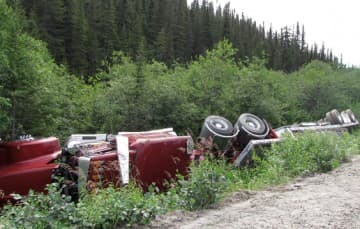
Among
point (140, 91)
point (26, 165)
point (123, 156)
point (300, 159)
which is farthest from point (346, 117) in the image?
point (26, 165)

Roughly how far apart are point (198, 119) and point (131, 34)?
56.6m

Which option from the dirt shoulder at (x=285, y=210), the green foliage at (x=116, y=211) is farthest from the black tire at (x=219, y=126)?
the green foliage at (x=116, y=211)

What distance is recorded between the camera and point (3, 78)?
36.3 feet

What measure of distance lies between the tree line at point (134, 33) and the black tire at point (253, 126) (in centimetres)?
2471

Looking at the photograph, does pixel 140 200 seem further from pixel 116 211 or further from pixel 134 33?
pixel 134 33

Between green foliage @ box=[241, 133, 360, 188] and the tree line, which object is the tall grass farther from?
the tree line

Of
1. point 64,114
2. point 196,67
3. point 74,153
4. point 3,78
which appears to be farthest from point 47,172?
point 196,67

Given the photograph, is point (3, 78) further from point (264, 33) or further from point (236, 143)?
point (264, 33)

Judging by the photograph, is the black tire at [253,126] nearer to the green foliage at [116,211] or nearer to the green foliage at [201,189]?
the green foliage at [201,189]

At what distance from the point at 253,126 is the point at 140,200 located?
7.88m

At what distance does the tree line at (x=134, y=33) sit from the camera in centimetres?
5969

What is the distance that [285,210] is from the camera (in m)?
4.59

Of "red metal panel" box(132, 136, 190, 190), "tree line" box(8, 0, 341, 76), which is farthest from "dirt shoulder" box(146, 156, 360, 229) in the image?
"tree line" box(8, 0, 341, 76)

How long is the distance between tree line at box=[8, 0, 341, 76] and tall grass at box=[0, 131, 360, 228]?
29.4 metres
